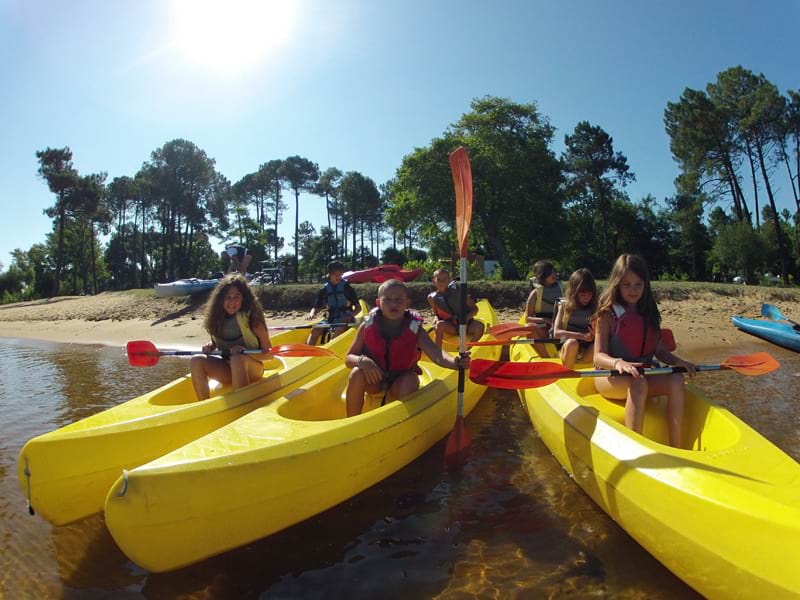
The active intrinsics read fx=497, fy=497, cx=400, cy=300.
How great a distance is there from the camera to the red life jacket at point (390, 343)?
370cm

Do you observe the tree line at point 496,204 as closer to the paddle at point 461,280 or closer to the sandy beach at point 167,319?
the sandy beach at point 167,319

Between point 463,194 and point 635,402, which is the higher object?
point 463,194

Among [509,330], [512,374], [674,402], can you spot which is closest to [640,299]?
[674,402]

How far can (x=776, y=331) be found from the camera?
8.96m

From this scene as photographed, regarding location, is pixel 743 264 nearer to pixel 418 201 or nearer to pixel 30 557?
pixel 418 201

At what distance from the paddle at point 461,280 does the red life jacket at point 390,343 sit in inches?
14.6

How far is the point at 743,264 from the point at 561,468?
23.9m

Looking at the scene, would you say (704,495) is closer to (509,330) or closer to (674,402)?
(674,402)

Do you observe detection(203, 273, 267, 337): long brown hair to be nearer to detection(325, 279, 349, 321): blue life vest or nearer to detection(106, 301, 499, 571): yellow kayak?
detection(106, 301, 499, 571): yellow kayak

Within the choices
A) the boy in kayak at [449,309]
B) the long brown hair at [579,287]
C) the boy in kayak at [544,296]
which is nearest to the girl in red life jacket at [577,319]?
the long brown hair at [579,287]

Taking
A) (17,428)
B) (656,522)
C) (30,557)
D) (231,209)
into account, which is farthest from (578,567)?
(231,209)

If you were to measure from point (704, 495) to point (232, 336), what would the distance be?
333 centimetres

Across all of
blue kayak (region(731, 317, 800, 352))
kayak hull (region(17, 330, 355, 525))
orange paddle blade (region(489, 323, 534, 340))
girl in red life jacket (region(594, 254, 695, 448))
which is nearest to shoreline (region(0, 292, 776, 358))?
blue kayak (region(731, 317, 800, 352))

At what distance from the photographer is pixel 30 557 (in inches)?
105
